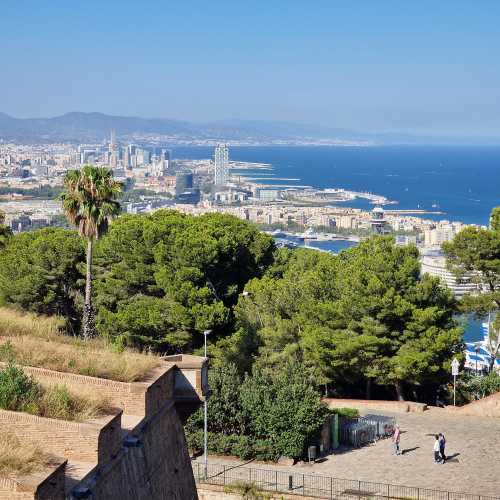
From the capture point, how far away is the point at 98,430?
726 cm

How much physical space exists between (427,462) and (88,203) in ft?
35.0

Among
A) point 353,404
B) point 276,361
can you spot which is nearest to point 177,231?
point 276,361

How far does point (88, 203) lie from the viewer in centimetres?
2262

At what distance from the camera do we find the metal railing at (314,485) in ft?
47.4

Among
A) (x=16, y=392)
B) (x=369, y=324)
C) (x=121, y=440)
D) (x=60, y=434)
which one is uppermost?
(x=16, y=392)

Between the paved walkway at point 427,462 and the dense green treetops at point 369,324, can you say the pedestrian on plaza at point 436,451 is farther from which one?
the dense green treetops at point 369,324

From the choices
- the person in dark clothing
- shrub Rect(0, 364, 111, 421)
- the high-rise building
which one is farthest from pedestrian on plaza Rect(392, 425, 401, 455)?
the high-rise building

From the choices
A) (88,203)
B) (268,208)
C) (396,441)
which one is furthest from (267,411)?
(268,208)

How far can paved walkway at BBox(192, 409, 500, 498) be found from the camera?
607 inches

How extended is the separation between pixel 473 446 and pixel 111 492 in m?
11.5

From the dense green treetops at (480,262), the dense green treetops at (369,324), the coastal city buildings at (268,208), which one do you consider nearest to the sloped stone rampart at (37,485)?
the dense green treetops at (369,324)

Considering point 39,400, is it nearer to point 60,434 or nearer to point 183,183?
point 60,434

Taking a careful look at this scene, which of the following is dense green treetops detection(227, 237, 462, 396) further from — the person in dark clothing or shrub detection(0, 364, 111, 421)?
shrub detection(0, 364, 111, 421)

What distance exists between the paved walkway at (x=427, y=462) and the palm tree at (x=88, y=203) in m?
7.79
